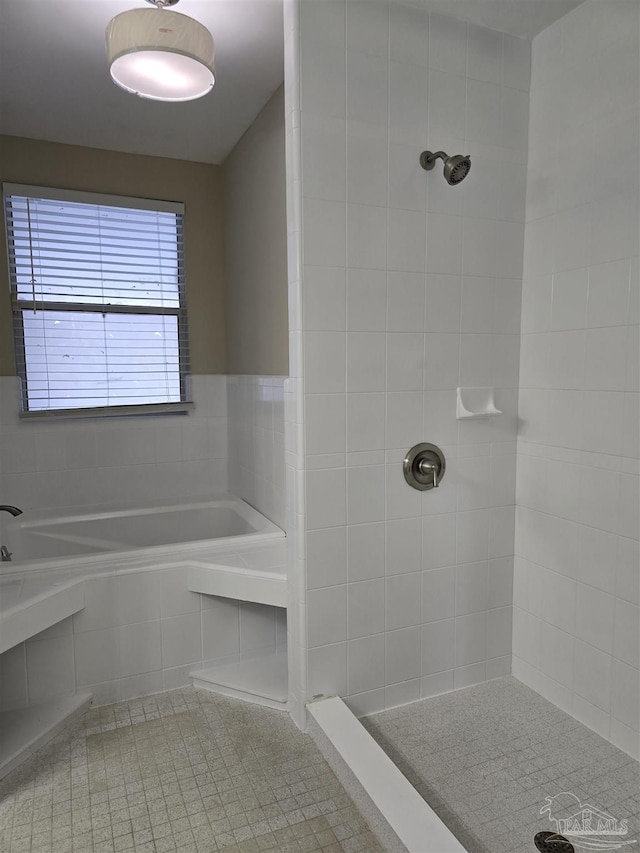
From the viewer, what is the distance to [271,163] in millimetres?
2777

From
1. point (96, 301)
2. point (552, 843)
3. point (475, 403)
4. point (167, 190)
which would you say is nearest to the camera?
point (552, 843)

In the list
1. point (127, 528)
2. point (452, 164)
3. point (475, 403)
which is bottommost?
point (127, 528)

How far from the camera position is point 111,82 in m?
2.63

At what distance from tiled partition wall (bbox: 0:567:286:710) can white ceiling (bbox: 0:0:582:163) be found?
210 cm

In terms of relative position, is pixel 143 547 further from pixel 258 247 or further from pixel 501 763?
pixel 501 763

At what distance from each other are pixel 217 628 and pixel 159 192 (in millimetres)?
2545

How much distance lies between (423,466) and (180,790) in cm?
120

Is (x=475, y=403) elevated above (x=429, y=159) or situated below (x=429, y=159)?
below

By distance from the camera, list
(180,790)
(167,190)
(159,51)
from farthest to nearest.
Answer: (167,190) → (159,51) → (180,790)

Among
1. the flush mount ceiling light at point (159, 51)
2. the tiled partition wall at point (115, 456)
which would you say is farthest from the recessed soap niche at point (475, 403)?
the tiled partition wall at point (115, 456)

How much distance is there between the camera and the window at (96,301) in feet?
10.5

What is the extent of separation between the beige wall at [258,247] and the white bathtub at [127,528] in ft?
2.58

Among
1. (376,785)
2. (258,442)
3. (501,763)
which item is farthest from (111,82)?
(501,763)

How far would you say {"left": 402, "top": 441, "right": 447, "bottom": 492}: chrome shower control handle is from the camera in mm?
1929
